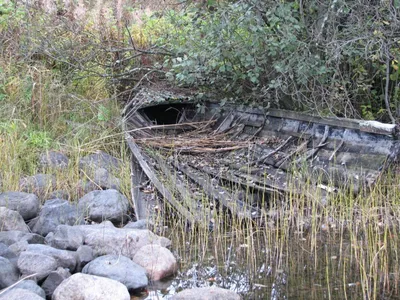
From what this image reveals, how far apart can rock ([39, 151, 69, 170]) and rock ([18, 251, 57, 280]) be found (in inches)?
115

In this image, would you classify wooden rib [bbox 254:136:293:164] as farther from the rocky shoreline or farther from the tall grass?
the rocky shoreline

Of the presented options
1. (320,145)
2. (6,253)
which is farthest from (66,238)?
(320,145)

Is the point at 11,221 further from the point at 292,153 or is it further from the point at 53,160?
the point at 292,153

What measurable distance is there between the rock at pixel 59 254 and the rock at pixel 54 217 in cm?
100

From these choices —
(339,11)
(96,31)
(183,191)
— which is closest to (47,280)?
(183,191)

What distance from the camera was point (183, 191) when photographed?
6691 millimetres

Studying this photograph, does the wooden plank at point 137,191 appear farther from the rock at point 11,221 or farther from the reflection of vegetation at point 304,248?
the rock at point 11,221

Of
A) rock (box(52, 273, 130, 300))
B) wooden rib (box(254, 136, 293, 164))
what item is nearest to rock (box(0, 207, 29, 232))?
rock (box(52, 273, 130, 300))

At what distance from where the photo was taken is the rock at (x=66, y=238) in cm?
518

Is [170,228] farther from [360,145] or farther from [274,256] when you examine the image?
[360,145]

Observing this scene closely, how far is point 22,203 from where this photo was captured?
6164 millimetres

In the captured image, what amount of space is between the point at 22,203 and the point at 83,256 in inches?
59.7

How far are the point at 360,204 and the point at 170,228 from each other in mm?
1928

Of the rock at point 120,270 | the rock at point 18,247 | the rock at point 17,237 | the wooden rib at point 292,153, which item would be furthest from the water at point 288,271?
the wooden rib at point 292,153
